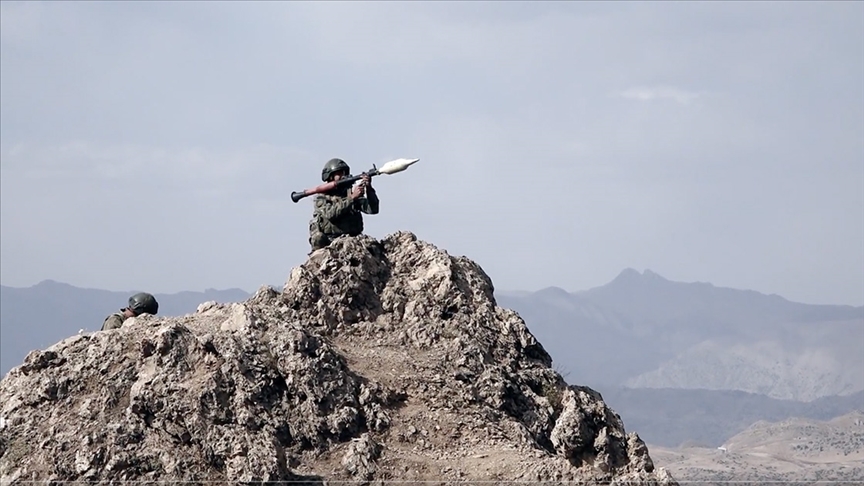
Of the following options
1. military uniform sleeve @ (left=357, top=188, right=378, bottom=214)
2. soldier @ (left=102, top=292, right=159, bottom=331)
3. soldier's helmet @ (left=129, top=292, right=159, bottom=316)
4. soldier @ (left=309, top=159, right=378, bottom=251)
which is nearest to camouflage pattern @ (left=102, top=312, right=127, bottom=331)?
soldier @ (left=102, top=292, right=159, bottom=331)

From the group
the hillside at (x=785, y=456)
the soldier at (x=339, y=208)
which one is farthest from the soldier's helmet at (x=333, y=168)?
the hillside at (x=785, y=456)

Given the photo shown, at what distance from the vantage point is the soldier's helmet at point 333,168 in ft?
69.8

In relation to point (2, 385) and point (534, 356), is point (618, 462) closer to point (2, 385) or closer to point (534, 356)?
point (534, 356)

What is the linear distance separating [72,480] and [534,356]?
660 centimetres

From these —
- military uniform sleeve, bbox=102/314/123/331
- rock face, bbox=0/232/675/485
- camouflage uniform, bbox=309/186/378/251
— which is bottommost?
rock face, bbox=0/232/675/485

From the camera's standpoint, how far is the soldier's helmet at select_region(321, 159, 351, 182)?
2128cm

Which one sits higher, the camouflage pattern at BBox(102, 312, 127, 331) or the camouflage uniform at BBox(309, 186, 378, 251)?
the camouflage uniform at BBox(309, 186, 378, 251)

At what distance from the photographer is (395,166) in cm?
2055

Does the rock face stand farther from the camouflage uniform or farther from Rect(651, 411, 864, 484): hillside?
Rect(651, 411, 864, 484): hillside

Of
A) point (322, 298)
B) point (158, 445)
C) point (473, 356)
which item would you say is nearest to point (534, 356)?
point (473, 356)

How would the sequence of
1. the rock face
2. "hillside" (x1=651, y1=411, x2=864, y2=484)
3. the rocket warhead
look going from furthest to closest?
1. "hillside" (x1=651, y1=411, x2=864, y2=484)
2. the rocket warhead
3. the rock face

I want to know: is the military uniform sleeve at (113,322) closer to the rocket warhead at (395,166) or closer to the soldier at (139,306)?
the soldier at (139,306)

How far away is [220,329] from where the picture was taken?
1708 cm

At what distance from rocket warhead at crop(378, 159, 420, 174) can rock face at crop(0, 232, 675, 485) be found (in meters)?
1.99
